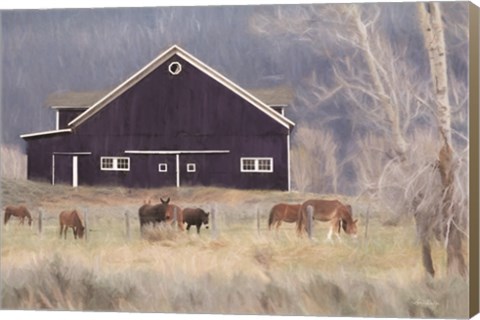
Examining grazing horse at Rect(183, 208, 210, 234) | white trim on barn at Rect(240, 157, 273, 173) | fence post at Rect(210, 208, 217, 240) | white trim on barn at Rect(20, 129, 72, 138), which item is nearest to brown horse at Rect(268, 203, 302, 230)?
white trim on barn at Rect(240, 157, 273, 173)

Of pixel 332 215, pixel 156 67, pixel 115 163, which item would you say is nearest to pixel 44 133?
pixel 115 163

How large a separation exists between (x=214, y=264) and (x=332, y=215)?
1222 millimetres

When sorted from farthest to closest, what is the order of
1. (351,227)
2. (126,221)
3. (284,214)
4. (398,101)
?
(126,221) < (284,214) < (351,227) < (398,101)

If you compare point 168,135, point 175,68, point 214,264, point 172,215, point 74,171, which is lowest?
point 214,264

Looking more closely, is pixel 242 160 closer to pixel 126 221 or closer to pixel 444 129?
pixel 126 221

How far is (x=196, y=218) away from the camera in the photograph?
14.3 m

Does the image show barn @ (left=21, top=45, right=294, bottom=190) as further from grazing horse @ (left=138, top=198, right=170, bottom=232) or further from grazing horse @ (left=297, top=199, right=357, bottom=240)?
grazing horse @ (left=297, top=199, right=357, bottom=240)

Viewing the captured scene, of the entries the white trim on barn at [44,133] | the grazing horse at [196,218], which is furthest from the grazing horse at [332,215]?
the white trim on barn at [44,133]

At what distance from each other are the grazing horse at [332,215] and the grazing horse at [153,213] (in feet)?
4.29

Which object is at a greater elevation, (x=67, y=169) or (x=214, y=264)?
(x=67, y=169)

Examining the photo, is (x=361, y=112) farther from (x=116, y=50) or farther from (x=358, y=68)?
(x=116, y=50)

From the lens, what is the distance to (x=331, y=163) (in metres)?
14.0

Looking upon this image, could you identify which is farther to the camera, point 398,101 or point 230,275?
point 230,275
